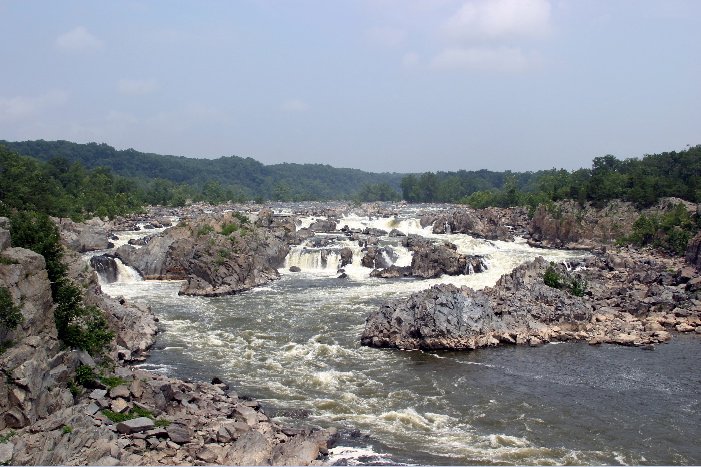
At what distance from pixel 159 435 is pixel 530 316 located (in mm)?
18144

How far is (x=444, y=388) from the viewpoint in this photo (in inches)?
806

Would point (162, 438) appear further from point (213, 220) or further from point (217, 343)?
point (213, 220)

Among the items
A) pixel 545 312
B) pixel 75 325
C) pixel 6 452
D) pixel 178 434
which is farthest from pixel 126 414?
pixel 545 312

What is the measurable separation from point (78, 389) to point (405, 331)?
1368 cm

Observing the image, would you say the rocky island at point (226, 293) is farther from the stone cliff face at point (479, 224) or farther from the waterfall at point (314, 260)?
the stone cliff face at point (479, 224)

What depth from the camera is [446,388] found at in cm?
2048

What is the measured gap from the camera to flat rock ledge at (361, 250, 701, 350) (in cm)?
2516

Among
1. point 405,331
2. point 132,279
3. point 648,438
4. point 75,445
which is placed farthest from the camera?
point 132,279

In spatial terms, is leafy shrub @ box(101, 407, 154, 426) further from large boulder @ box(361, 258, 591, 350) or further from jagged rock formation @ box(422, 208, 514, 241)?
jagged rock formation @ box(422, 208, 514, 241)

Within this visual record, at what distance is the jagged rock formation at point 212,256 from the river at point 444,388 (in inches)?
183

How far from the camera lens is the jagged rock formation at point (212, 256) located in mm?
37062

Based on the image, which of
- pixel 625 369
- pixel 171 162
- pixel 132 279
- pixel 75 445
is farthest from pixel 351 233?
pixel 171 162

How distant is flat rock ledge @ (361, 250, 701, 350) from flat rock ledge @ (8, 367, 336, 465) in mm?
9614

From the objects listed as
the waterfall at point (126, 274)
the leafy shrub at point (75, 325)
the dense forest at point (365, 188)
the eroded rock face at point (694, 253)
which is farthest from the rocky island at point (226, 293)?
the dense forest at point (365, 188)
